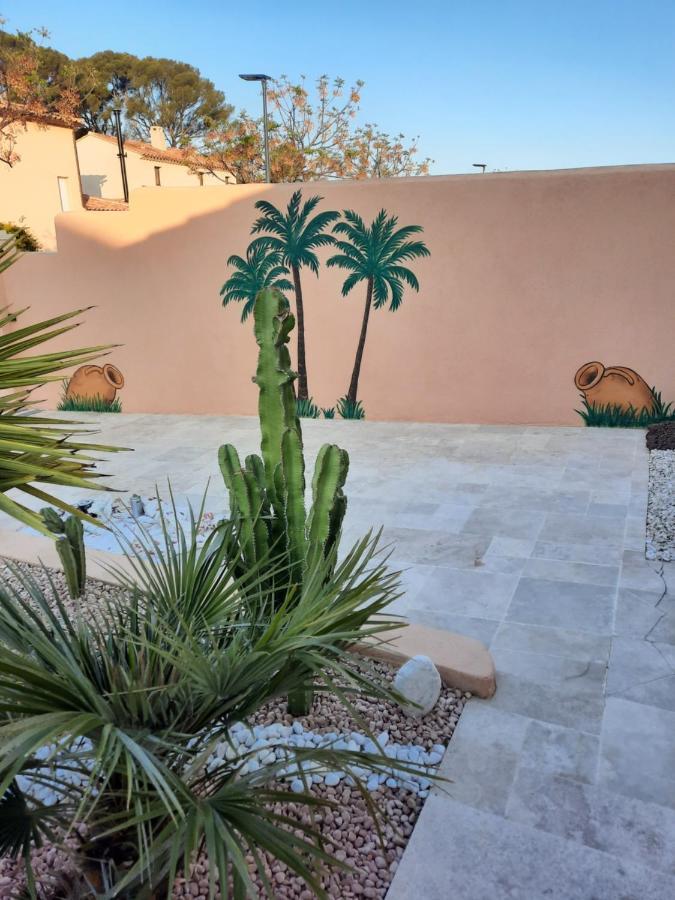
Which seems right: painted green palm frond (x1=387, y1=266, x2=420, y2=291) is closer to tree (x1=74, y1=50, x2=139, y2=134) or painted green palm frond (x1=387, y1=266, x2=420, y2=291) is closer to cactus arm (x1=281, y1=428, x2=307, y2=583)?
cactus arm (x1=281, y1=428, x2=307, y2=583)

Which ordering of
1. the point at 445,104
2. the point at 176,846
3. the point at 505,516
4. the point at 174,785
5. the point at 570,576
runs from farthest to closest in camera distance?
the point at 445,104 < the point at 505,516 < the point at 570,576 < the point at 174,785 < the point at 176,846

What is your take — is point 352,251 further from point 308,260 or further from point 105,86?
point 105,86

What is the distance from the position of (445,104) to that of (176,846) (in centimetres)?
2700

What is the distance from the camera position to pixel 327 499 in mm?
2762

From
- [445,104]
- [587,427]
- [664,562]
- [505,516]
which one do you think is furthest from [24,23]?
[664,562]

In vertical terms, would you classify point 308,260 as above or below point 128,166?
below

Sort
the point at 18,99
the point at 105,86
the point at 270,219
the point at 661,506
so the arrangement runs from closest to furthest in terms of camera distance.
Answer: the point at 661,506 → the point at 270,219 → the point at 18,99 → the point at 105,86

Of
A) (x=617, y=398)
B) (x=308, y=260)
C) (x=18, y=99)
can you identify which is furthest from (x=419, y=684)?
(x=18, y=99)

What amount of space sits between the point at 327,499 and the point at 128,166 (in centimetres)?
2391

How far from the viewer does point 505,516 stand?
18.3 ft

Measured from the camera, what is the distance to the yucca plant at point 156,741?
58.3 inches

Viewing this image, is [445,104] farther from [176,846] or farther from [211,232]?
[176,846]

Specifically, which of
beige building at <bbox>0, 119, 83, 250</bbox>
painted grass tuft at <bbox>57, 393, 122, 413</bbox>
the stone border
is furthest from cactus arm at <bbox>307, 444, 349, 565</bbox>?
beige building at <bbox>0, 119, 83, 250</bbox>

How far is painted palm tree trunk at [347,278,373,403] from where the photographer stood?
28.9 ft
